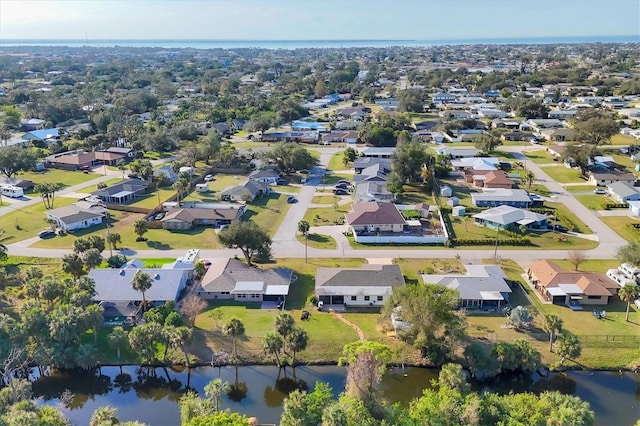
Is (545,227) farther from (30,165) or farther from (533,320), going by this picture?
(30,165)

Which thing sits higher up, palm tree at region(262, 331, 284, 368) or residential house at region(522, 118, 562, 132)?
residential house at region(522, 118, 562, 132)

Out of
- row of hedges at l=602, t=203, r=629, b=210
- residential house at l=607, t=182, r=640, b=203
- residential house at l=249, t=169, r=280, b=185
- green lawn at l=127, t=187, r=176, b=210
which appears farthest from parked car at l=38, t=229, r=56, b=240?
residential house at l=607, t=182, r=640, b=203

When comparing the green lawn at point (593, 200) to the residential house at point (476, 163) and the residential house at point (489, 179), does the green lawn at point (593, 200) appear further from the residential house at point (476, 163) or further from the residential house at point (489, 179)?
the residential house at point (476, 163)

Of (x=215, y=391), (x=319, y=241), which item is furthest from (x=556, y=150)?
(x=215, y=391)

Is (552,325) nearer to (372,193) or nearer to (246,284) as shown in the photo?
(246,284)

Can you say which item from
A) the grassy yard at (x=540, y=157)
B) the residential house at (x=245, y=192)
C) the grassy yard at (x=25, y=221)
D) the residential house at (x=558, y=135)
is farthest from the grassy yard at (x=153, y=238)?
the residential house at (x=558, y=135)

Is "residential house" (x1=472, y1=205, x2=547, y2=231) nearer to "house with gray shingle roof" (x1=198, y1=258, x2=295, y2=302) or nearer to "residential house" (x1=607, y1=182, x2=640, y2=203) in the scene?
"residential house" (x1=607, y1=182, x2=640, y2=203)
